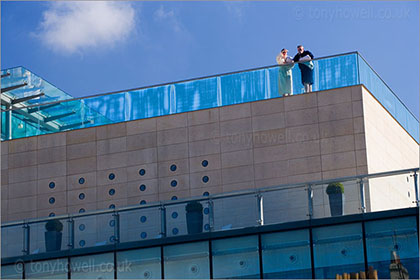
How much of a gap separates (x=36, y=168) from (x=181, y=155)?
538cm

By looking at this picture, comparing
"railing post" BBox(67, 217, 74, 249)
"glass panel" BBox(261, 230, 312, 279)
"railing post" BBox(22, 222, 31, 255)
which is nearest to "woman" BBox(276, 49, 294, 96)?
"glass panel" BBox(261, 230, 312, 279)

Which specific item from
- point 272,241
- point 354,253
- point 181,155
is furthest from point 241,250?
point 181,155

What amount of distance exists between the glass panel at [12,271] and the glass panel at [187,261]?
4.12 meters

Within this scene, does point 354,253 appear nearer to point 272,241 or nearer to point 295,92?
point 272,241

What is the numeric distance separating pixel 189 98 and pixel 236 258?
10.0 m

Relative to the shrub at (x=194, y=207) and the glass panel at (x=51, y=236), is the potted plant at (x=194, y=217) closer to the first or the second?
the shrub at (x=194, y=207)

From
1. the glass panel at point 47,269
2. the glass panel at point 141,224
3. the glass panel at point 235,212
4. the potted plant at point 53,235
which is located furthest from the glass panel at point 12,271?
the glass panel at point 235,212

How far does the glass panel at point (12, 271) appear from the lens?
29312mm

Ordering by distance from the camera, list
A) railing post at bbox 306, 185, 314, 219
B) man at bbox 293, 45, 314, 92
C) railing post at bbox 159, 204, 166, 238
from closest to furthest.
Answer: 1. railing post at bbox 306, 185, 314, 219
2. railing post at bbox 159, 204, 166, 238
3. man at bbox 293, 45, 314, 92

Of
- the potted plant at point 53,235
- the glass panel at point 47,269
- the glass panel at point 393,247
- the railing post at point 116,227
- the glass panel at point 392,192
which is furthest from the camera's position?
the potted plant at point 53,235

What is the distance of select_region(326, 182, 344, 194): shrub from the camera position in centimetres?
2656

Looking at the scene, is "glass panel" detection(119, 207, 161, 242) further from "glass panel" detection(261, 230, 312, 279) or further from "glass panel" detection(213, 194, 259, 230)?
"glass panel" detection(261, 230, 312, 279)

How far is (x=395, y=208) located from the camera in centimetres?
2619

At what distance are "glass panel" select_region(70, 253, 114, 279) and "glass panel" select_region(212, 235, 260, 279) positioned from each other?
9.40 feet
